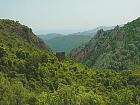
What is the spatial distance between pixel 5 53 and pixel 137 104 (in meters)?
40.5

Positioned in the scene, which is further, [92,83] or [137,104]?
[92,83]

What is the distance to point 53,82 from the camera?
11019cm

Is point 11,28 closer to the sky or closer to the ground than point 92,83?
closer to the sky

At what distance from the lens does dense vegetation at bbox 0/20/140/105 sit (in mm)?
91062

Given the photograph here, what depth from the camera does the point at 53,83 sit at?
109750mm

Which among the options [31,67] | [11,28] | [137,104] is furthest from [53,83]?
[11,28]

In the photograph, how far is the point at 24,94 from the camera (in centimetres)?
8994

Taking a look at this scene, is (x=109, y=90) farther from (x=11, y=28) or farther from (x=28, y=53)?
(x=11, y=28)

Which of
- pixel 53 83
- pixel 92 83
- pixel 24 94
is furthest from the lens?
pixel 92 83

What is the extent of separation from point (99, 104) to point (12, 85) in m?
21.0

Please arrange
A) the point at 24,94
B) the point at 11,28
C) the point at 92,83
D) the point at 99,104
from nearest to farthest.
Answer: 1. the point at 24,94
2. the point at 99,104
3. the point at 92,83
4. the point at 11,28

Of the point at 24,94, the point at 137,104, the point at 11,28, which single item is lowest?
the point at 137,104

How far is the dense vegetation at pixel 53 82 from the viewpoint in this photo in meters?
91.1

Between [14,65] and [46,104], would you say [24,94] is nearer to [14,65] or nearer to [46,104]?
[46,104]
